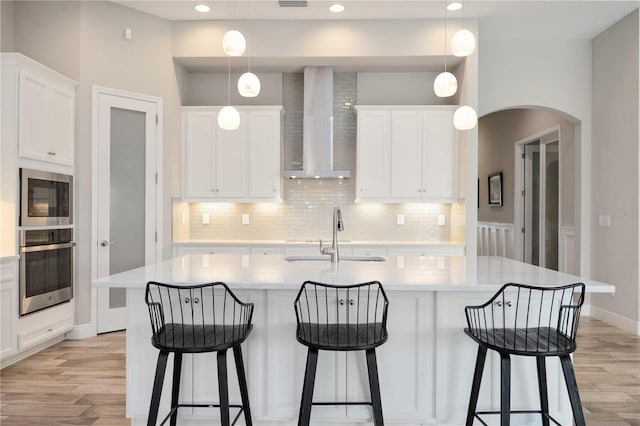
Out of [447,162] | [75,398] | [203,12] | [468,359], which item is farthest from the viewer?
[447,162]

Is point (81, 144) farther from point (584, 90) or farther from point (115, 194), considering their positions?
point (584, 90)

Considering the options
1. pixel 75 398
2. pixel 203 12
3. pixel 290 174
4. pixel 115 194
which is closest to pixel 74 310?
pixel 115 194

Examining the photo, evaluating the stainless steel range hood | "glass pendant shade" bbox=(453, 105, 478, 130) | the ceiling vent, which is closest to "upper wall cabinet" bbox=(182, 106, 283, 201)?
the stainless steel range hood

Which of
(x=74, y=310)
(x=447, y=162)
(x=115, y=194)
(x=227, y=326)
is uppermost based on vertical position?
(x=447, y=162)

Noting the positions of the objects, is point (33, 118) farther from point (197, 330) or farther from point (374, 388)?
point (374, 388)

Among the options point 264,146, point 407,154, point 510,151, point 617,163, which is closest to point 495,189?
point 510,151

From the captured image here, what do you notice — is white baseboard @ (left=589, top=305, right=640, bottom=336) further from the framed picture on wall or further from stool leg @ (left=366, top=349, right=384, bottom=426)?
stool leg @ (left=366, top=349, right=384, bottom=426)

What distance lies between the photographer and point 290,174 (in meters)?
5.42

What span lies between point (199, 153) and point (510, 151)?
16.0 ft

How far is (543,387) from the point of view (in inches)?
95.3

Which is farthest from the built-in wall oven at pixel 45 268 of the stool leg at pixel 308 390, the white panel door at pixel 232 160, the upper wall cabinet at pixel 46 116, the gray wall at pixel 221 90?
the stool leg at pixel 308 390

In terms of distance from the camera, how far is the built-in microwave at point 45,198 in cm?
384

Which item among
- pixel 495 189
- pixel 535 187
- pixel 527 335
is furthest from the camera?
pixel 495 189

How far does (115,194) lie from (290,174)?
72.7 inches
